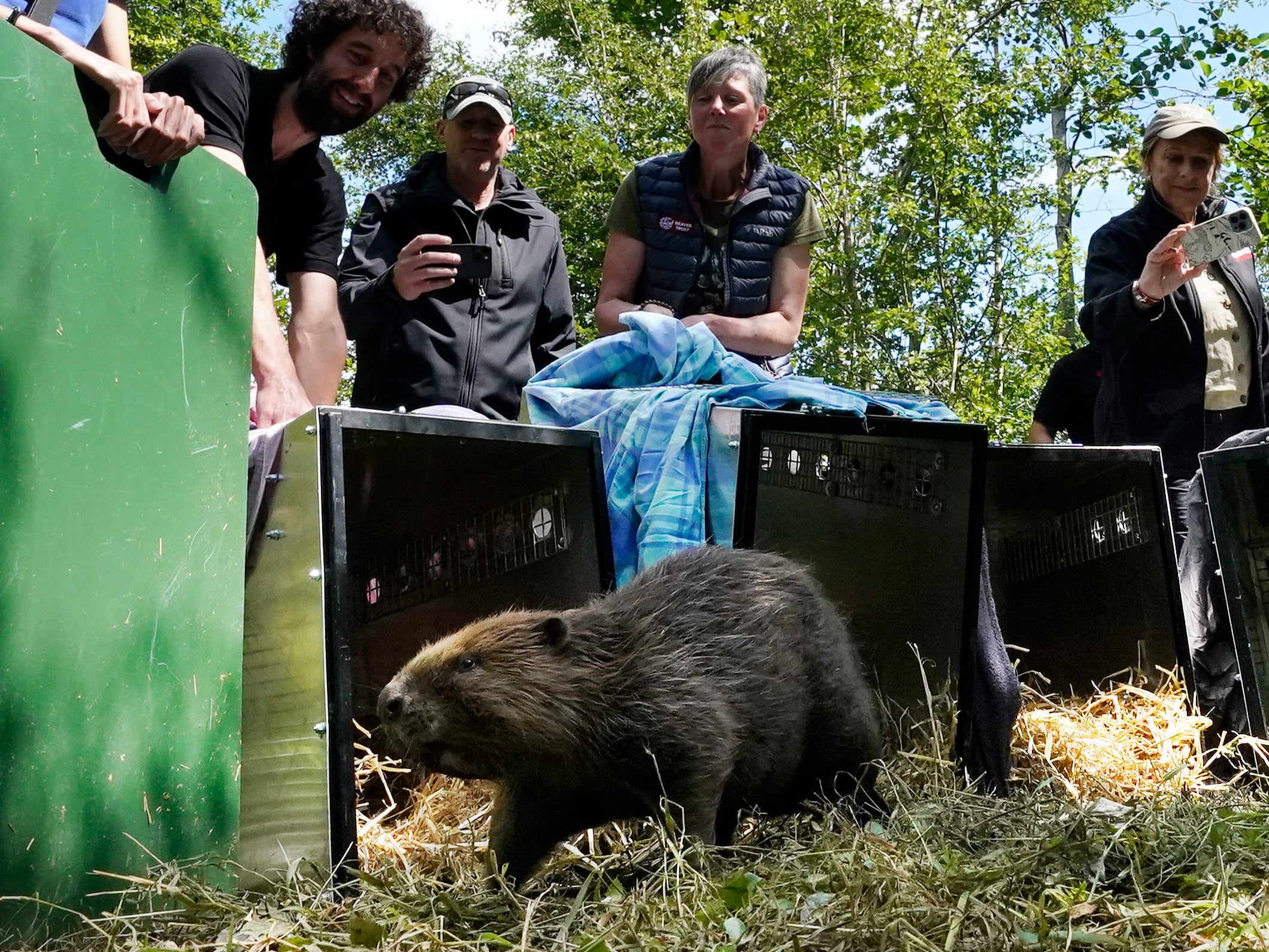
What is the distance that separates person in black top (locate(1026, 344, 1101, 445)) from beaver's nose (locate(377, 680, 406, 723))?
485cm

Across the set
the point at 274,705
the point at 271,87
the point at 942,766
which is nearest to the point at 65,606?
the point at 274,705

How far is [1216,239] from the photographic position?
4191 millimetres

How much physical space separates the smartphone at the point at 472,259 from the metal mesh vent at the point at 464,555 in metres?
1.05

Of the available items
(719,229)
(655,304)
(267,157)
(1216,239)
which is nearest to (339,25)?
(267,157)

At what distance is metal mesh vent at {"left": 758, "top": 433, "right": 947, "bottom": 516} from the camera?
10.8 ft

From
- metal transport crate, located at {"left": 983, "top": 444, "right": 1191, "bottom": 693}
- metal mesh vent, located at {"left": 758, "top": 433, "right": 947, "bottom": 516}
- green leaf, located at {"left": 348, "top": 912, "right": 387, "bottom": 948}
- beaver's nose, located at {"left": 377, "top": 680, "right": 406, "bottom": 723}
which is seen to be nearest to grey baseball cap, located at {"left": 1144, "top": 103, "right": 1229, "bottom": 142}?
metal transport crate, located at {"left": 983, "top": 444, "right": 1191, "bottom": 693}

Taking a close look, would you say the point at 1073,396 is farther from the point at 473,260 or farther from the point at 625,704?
the point at 625,704

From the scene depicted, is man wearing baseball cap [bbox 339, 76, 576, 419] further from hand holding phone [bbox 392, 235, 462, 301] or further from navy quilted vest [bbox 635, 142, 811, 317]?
navy quilted vest [bbox 635, 142, 811, 317]

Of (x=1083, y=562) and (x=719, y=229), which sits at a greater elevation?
(x=719, y=229)

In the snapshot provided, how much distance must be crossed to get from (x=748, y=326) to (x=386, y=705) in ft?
6.67

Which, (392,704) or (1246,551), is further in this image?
(1246,551)

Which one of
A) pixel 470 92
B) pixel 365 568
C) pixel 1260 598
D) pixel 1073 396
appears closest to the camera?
pixel 365 568

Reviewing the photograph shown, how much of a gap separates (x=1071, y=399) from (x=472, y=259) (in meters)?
3.79

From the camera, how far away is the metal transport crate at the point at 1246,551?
12.6 feet
